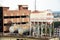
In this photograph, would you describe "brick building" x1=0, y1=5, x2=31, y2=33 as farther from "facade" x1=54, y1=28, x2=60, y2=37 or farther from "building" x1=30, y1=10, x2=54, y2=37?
"facade" x1=54, y1=28, x2=60, y2=37

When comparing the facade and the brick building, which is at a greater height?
the brick building

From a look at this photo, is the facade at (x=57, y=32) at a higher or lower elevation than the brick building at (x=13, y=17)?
lower

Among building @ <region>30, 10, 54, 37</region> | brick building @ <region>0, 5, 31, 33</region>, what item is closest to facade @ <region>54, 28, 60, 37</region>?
building @ <region>30, 10, 54, 37</region>

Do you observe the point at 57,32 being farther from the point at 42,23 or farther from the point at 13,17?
the point at 13,17

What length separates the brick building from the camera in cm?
198

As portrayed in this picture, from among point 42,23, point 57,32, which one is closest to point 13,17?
point 42,23

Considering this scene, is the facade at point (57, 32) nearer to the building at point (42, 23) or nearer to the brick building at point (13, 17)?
the building at point (42, 23)

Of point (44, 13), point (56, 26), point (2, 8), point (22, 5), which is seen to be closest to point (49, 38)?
point (56, 26)

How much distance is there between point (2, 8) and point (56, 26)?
2.09 feet

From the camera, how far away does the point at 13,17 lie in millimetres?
2014

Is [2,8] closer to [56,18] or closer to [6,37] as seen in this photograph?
[6,37]

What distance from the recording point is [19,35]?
1.99 m

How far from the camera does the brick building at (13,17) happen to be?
198cm

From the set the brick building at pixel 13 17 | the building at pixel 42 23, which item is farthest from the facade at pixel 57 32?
the brick building at pixel 13 17
